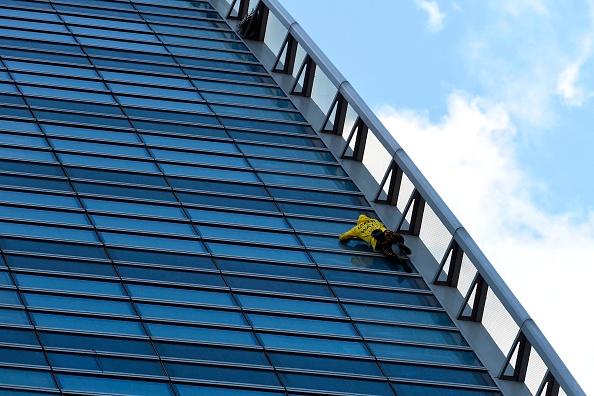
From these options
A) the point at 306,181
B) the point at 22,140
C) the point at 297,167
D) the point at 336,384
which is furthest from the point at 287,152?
the point at 336,384

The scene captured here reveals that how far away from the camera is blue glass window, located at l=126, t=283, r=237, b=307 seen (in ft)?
105

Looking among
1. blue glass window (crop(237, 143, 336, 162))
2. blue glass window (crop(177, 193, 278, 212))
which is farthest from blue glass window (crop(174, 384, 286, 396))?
blue glass window (crop(237, 143, 336, 162))

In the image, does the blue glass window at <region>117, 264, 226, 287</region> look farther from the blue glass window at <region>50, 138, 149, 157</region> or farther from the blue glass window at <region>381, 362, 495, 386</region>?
the blue glass window at <region>50, 138, 149, 157</region>

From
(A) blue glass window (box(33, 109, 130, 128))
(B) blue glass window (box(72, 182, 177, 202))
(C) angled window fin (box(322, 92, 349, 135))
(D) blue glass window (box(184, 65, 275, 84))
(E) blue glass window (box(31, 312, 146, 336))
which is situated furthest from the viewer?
(D) blue glass window (box(184, 65, 275, 84))

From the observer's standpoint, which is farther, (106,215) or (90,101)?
(90,101)

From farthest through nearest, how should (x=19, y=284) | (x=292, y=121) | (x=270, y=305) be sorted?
(x=292, y=121)
(x=270, y=305)
(x=19, y=284)

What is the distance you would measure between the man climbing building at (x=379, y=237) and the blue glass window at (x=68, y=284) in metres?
7.33

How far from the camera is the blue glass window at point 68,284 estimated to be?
31375 millimetres

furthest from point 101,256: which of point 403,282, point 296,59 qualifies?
point 296,59

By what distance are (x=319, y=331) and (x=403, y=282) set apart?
3860 millimetres

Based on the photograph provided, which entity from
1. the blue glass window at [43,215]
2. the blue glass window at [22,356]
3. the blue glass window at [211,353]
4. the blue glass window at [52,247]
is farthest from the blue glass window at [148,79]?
the blue glass window at [22,356]

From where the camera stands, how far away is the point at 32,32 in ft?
143

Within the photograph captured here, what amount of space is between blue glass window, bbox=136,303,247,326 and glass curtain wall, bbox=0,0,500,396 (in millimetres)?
49

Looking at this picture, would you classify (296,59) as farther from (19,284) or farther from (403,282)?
(19,284)
